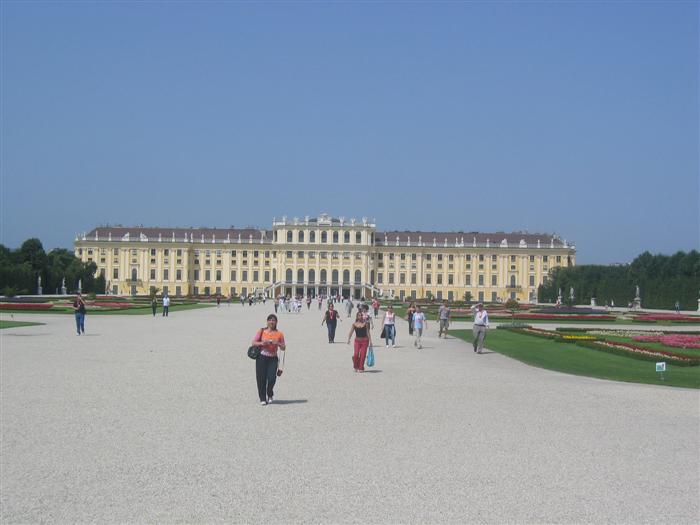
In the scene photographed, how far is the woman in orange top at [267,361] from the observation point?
1014 centimetres

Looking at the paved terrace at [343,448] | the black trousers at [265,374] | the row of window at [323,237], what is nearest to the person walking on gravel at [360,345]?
the paved terrace at [343,448]

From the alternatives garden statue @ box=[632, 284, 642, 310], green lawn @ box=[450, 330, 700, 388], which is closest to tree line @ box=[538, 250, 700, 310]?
garden statue @ box=[632, 284, 642, 310]

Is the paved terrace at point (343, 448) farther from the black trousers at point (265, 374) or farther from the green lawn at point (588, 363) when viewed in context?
the green lawn at point (588, 363)

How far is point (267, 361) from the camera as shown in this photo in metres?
10.3

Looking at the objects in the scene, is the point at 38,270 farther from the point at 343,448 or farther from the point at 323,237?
the point at 343,448

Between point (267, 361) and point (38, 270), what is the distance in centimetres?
6764

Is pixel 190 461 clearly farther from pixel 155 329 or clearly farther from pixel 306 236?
pixel 306 236

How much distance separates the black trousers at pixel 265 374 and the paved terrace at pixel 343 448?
0.26m

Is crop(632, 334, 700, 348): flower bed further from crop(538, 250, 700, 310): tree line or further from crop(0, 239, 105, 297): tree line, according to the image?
crop(0, 239, 105, 297): tree line

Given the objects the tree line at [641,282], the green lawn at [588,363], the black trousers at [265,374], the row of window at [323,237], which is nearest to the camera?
the black trousers at [265,374]

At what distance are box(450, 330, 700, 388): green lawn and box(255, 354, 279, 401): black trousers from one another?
6.24 meters

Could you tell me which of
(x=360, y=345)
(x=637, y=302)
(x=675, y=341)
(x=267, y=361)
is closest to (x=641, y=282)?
(x=637, y=302)

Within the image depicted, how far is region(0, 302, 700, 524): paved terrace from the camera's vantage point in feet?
18.9

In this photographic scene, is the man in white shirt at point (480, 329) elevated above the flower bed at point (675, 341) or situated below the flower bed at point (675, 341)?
above
